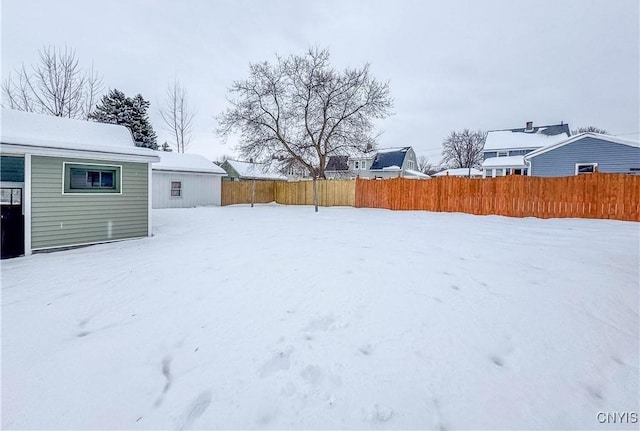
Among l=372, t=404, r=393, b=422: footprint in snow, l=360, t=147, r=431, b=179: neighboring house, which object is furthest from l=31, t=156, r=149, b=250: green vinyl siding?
l=360, t=147, r=431, b=179: neighboring house

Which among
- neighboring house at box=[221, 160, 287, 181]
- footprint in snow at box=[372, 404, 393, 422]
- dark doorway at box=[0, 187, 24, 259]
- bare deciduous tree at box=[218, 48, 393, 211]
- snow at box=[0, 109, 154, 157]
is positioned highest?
bare deciduous tree at box=[218, 48, 393, 211]

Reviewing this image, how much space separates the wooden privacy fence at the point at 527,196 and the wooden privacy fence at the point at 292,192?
287cm

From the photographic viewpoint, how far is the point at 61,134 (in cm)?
707

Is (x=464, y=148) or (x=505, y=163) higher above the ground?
(x=464, y=148)

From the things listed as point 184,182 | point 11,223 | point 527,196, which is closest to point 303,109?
point 184,182

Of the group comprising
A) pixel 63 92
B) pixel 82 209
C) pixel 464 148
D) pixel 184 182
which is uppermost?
pixel 464 148

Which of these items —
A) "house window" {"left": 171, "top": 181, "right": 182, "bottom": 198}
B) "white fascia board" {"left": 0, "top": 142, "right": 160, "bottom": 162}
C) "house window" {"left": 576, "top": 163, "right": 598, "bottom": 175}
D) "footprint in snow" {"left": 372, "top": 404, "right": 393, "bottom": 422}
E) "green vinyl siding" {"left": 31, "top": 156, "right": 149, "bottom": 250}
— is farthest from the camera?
"house window" {"left": 171, "top": 181, "right": 182, "bottom": 198}

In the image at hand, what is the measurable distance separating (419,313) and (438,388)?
3.38ft

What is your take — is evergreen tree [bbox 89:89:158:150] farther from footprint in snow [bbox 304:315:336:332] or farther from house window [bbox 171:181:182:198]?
footprint in snow [bbox 304:315:336:332]

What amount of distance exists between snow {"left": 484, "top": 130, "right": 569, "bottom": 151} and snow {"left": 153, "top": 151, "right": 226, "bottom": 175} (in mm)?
27327

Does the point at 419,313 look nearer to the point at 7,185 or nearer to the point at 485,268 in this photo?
the point at 485,268

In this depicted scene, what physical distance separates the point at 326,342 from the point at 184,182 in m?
18.2

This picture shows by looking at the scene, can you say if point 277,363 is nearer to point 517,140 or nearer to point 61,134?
point 61,134

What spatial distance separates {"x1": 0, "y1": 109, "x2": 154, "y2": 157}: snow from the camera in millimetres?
6205
